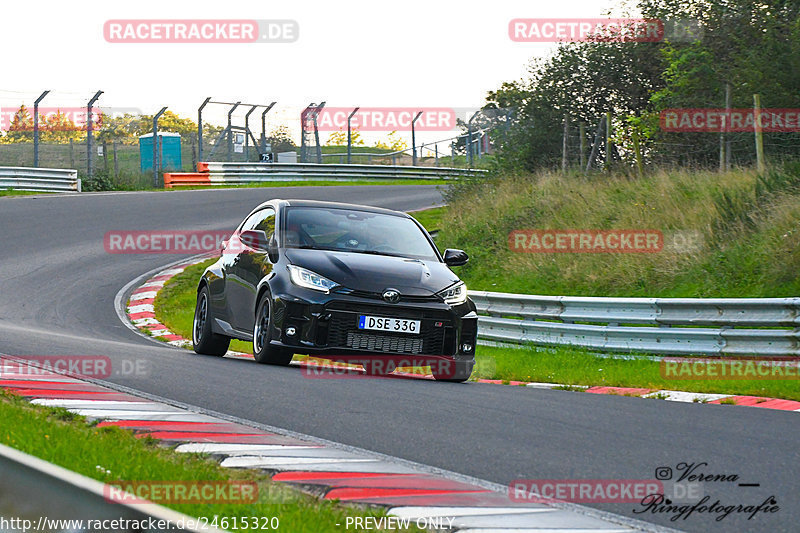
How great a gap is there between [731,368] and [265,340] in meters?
4.88

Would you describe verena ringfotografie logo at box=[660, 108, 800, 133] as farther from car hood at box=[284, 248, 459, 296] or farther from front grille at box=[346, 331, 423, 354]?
front grille at box=[346, 331, 423, 354]

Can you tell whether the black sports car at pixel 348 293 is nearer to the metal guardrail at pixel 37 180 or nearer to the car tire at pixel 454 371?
the car tire at pixel 454 371

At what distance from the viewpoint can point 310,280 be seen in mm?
9469

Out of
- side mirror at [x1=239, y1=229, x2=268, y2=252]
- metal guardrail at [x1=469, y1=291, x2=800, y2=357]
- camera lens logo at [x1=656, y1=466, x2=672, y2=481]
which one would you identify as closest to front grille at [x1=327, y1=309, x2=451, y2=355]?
side mirror at [x1=239, y1=229, x2=268, y2=252]

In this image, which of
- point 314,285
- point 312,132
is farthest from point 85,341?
point 312,132

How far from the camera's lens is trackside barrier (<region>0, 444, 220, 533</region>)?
2.89 m

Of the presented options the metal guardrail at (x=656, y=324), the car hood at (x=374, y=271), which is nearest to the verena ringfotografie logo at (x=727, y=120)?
the metal guardrail at (x=656, y=324)

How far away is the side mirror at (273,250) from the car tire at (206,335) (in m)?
1.71

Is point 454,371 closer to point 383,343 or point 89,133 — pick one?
point 383,343

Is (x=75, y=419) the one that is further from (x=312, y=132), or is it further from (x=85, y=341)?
(x=312, y=132)

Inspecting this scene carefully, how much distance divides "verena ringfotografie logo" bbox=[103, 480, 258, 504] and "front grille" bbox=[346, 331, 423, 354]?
4.69 m

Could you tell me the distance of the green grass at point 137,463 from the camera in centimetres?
410

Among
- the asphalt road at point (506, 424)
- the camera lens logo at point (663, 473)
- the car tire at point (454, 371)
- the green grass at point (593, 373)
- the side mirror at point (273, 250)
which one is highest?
the side mirror at point (273, 250)

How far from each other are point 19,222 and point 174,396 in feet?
58.8
